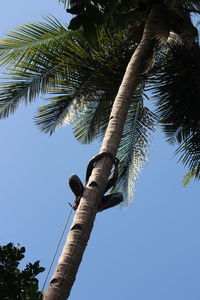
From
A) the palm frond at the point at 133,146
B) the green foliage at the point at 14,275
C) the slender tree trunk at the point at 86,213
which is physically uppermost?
the palm frond at the point at 133,146

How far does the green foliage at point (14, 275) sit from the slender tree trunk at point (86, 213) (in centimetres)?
100

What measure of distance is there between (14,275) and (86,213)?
1854 millimetres

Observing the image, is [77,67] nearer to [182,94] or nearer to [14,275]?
[182,94]

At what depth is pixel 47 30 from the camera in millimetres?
8367

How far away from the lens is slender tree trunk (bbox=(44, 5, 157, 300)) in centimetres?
358

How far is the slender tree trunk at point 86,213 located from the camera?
358cm

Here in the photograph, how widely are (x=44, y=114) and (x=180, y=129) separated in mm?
2671

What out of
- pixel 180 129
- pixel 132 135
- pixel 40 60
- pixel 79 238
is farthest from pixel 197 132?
pixel 79 238

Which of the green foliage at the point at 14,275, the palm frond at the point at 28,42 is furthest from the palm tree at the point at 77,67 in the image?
the green foliage at the point at 14,275

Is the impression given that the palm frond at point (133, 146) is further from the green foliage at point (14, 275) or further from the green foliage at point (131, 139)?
the green foliage at point (14, 275)

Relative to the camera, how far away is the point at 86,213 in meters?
4.27

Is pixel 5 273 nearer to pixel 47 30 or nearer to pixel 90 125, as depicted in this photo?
pixel 47 30

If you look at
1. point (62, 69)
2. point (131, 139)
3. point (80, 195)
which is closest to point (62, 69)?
point (62, 69)

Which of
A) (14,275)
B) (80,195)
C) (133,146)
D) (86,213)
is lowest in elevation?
(14,275)
